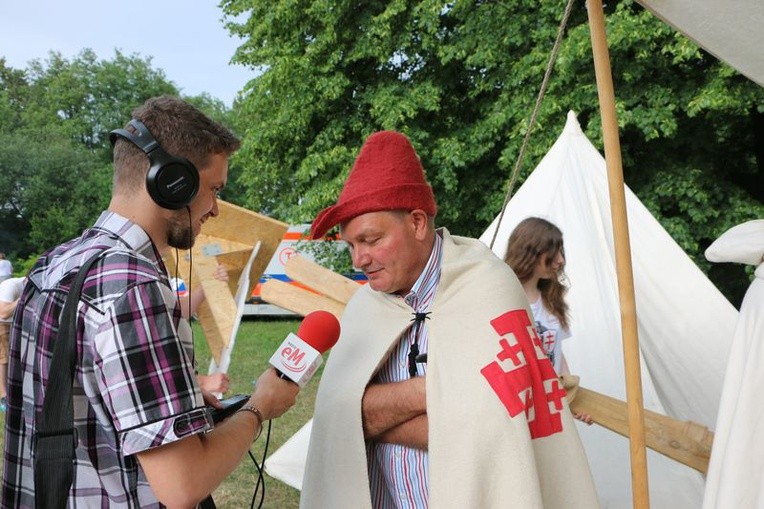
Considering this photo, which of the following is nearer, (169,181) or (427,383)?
(169,181)

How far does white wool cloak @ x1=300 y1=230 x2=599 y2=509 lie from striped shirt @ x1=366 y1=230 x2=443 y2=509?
4 cm

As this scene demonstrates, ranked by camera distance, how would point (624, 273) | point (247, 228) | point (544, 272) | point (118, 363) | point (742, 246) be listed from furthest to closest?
point (247, 228) < point (544, 272) < point (742, 246) < point (624, 273) < point (118, 363)

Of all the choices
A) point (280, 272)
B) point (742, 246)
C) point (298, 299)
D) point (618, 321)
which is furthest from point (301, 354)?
point (280, 272)

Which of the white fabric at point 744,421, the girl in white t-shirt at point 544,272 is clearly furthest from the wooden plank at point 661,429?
the girl in white t-shirt at point 544,272

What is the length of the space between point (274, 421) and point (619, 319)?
4.52 metres

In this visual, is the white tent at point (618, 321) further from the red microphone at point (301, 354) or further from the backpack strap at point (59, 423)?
the backpack strap at point (59, 423)

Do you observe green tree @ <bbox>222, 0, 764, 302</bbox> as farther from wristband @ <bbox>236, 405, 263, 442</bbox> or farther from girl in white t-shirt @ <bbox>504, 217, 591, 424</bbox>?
wristband @ <bbox>236, 405, 263, 442</bbox>

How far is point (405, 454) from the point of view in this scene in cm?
216

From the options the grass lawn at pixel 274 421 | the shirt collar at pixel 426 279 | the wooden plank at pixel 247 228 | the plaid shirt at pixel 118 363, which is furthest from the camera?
the grass lawn at pixel 274 421

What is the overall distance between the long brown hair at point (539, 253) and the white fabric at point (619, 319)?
47.0 inches

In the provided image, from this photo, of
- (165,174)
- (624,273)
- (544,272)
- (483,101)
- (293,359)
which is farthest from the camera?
(483,101)

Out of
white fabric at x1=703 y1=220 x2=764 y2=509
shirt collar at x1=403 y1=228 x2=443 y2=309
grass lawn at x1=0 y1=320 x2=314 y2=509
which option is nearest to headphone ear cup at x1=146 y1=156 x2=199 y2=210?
shirt collar at x1=403 y1=228 x2=443 y2=309

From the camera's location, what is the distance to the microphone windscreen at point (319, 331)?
1911 mm

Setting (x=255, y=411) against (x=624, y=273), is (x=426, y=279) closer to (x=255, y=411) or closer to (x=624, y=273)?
(x=624, y=273)
